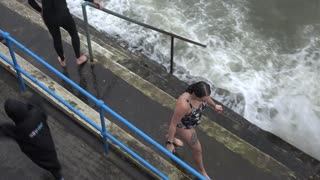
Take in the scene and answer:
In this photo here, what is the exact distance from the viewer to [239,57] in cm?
951

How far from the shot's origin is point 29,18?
288 inches

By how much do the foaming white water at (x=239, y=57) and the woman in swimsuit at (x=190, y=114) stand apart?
3457 mm

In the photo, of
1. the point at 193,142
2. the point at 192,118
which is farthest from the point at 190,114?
the point at 193,142

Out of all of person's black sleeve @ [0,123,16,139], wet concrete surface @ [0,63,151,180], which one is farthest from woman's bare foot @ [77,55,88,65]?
person's black sleeve @ [0,123,16,139]

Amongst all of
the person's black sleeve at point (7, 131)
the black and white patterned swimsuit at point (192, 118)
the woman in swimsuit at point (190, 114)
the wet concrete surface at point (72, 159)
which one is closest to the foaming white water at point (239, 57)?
the woman in swimsuit at point (190, 114)

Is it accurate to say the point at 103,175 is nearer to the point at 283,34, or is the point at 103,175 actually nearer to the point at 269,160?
the point at 269,160

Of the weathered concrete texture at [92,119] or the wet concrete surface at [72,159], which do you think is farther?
the weathered concrete texture at [92,119]

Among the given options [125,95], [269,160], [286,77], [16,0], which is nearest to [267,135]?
[269,160]

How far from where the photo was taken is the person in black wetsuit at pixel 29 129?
12.4ft

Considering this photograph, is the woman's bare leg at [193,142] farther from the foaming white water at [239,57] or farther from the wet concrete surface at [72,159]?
the foaming white water at [239,57]

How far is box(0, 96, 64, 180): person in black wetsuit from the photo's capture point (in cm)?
379

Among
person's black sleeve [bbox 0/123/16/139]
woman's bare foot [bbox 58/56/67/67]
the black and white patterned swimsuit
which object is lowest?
woman's bare foot [bbox 58/56/67/67]

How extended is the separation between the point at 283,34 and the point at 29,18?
6198mm

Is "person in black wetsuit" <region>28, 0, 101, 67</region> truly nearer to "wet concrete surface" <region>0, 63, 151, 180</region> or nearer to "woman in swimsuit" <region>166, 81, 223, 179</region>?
"wet concrete surface" <region>0, 63, 151, 180</region>
